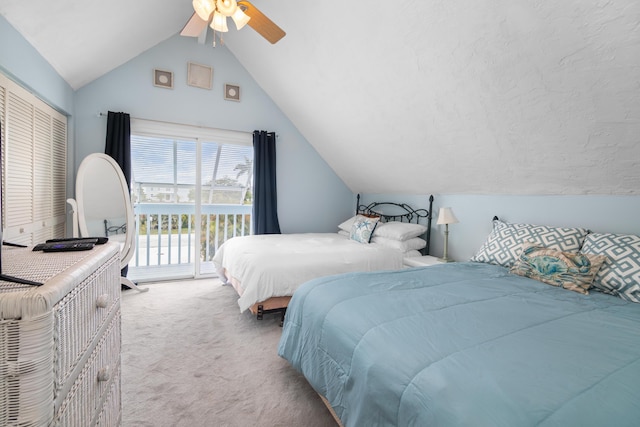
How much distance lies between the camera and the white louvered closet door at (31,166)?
2.03 metres

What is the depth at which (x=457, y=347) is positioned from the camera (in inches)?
42.2

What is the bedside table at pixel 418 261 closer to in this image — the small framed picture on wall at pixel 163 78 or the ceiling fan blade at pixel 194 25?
the ceiling fan blade at pixel 194 25

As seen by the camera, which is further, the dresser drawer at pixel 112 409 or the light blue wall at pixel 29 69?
the light blue wall at pixel 29 69

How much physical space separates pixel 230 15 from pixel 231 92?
2.24 meters

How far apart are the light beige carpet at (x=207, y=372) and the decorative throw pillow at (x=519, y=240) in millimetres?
1777

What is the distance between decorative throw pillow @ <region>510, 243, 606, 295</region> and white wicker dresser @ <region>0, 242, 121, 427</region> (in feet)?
8.07

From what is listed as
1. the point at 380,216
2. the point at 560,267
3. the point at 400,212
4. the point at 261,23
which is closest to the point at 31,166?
the point at 261,23

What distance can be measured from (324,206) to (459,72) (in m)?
2.99

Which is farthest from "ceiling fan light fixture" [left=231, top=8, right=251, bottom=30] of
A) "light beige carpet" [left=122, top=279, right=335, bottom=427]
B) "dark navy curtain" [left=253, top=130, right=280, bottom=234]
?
"light beige carpet" [left=122, top=279, right=335, bottom=427]

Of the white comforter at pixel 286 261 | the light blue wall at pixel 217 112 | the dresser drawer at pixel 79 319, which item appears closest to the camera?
the dresser drawer at pixel 79 319

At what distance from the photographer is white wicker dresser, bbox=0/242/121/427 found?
1.93 feet

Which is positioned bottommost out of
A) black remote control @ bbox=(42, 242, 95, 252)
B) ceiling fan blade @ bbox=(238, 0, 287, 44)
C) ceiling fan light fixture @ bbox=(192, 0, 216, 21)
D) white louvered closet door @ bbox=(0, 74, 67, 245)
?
black remote control @ bbox=(42, 242, 95, 252)

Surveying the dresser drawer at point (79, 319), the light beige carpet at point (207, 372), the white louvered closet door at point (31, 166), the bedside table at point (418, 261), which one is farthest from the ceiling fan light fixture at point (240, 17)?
the bedside table at point (418, 261)

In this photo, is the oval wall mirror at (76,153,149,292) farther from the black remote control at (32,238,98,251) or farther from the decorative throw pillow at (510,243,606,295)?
the decorative throw pillow at (510,243,606,295)
